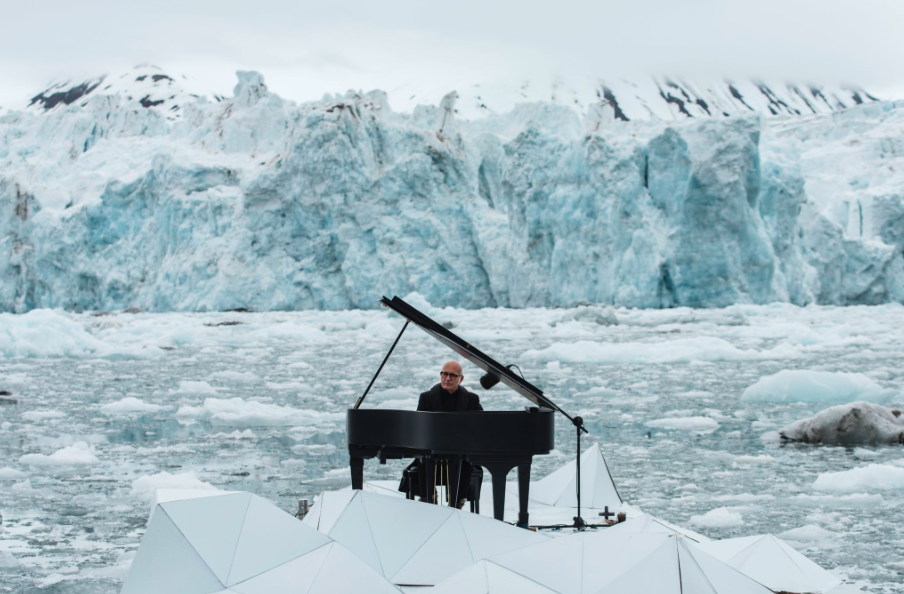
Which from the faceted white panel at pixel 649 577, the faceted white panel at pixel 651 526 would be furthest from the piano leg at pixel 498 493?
the faceted white panel at pixel 649 577

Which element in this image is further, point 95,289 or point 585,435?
point 95,289

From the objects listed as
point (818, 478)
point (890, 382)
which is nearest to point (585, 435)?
point (818, 478)

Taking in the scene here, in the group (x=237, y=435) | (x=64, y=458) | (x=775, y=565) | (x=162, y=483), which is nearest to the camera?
(x=775, y=565)

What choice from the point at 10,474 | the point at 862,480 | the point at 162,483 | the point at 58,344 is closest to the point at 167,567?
the point at 162,483

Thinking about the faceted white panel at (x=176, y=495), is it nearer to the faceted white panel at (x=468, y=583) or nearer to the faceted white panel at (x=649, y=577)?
the faceted white panel at (x=468, y=583)

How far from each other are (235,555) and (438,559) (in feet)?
2.94

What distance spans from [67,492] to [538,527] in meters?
3.13

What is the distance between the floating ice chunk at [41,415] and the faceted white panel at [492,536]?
22.5ft

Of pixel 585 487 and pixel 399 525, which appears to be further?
pixel 585 487

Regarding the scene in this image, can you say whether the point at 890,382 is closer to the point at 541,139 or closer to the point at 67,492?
the point at 67,492

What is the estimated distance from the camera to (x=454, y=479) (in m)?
4.41

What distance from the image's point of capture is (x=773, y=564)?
13.2ft

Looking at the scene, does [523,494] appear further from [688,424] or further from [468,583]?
[688,424]

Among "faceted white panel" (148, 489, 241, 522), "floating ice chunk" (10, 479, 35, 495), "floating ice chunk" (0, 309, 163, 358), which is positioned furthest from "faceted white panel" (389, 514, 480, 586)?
"floating ice chunk" (0, 309, 163, 358)
